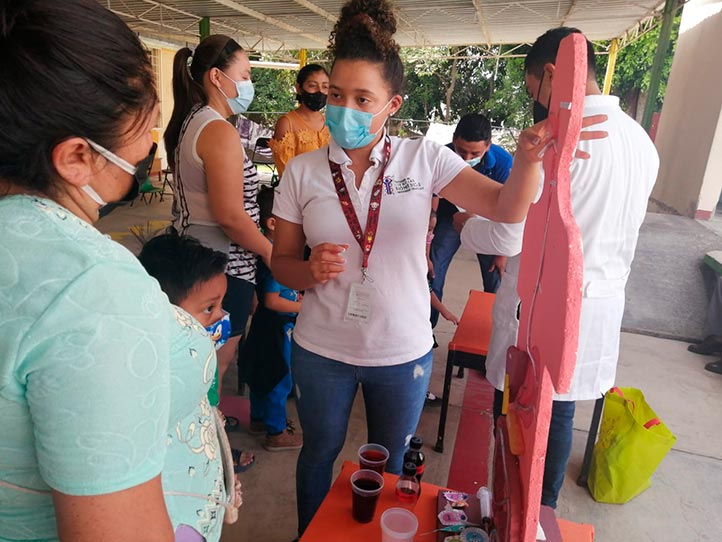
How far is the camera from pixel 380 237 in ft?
4.62

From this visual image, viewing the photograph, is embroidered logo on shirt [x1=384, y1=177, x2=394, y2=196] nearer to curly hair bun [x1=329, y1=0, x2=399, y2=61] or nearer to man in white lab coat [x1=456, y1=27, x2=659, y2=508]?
curly hair bun [x1=329, y1=0, x2=399, y2=61]

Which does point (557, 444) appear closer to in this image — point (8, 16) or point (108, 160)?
point (108, 160)

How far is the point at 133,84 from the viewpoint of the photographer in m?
0.62

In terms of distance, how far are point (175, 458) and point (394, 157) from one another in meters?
0.97

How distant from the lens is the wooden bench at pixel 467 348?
2545 mm

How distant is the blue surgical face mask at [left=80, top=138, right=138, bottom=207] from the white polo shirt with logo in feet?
2.55

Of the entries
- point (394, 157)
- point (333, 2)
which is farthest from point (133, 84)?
point (333, 2)

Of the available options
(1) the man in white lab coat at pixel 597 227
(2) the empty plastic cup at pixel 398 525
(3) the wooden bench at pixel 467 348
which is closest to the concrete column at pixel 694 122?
(3) the wooden bench at pixel 467 348

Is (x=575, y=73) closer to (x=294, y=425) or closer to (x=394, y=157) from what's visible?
(x=394, y=157)

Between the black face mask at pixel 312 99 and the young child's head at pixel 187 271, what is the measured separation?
186cm

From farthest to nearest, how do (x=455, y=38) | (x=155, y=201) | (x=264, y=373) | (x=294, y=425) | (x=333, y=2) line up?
1. (x=455, y=38)
2. (x=155, y=201)
3. (x=333, y=2)
4. (x=294, y=425)
5. (x=264, y=373)

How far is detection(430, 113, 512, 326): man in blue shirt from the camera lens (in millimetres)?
3021

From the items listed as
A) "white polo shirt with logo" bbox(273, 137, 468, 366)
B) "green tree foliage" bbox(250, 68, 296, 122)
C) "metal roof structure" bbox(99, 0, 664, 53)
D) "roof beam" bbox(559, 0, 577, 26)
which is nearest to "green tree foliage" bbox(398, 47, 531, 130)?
"green tree foliage" bbox(250, 68, 296, 122)

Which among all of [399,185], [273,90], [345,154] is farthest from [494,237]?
[273,90]
